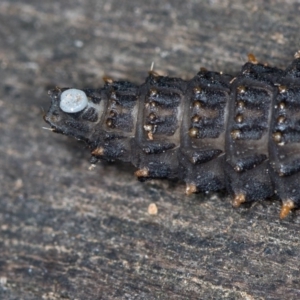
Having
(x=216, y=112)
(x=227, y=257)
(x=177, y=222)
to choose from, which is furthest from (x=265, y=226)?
(x=216, y=112)

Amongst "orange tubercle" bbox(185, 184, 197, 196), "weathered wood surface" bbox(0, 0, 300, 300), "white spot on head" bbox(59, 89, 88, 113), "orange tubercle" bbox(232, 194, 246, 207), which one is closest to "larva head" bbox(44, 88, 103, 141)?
"white spot on head" bbox(59, 89, 88, 113)

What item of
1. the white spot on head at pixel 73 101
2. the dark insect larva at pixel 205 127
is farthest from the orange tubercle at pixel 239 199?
the white spot on head at pixel 73 101

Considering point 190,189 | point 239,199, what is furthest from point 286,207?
point 190,189

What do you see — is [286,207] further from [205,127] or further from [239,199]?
[205,127]

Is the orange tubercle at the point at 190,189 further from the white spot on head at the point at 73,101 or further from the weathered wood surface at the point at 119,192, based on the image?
the white spot on head at the point at 73,101

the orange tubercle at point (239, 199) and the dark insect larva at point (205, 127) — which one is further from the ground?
the dark insect larva at point (205, 127)

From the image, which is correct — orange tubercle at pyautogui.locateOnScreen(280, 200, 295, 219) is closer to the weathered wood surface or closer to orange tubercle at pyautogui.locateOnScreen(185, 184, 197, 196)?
the weathered wood surface
